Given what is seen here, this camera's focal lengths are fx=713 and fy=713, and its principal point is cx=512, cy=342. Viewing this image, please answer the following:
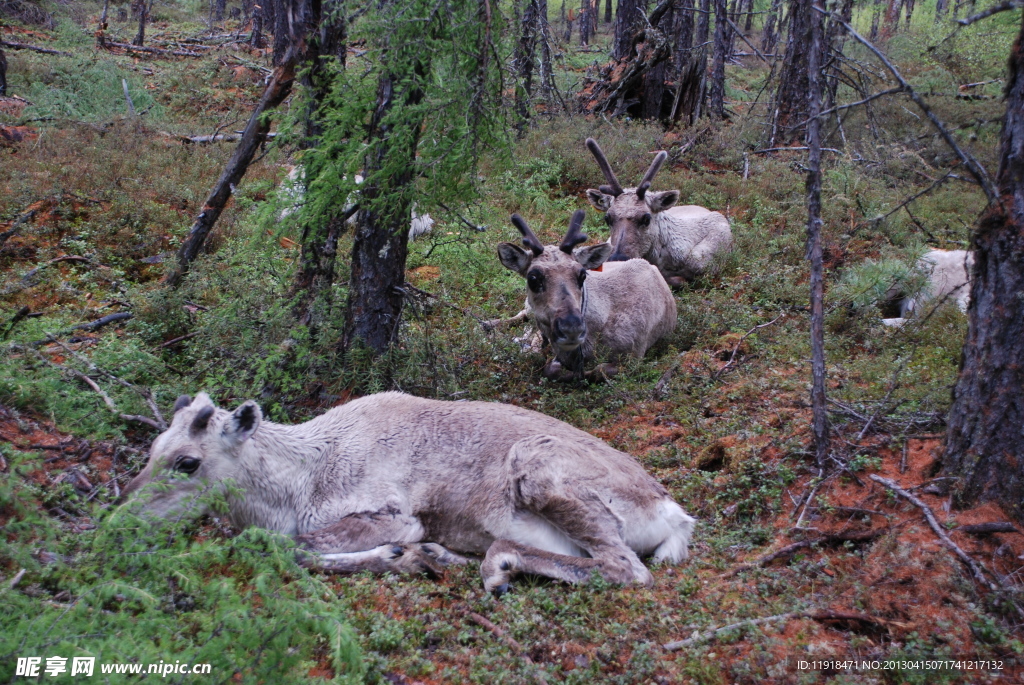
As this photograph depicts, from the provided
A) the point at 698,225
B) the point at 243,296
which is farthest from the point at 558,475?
the point at 698,225

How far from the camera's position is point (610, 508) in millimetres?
6035

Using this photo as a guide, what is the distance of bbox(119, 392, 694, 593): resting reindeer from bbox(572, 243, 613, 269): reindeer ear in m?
4.27

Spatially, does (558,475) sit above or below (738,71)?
below

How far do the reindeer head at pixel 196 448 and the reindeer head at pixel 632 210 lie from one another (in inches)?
361

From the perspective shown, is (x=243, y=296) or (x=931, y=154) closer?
(x=243, y=296)

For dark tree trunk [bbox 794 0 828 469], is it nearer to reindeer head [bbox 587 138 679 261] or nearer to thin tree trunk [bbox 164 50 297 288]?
thin tree trunk [bbox 164 50 297 288]

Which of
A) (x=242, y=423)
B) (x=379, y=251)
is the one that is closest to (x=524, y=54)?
(x=379, y=251)

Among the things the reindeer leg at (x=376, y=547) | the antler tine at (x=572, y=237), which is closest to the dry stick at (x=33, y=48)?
the antler tine at (x=572, y=237)

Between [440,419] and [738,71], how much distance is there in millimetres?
44833

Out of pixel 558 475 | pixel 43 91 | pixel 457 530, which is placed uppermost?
pixel 43 91

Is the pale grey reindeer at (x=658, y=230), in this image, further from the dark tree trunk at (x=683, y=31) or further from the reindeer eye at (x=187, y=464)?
the dark tree trunk at (x=683, y=31)

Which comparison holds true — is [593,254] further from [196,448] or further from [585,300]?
[196,448]

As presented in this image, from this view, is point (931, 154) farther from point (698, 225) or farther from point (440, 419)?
point (440, 419)

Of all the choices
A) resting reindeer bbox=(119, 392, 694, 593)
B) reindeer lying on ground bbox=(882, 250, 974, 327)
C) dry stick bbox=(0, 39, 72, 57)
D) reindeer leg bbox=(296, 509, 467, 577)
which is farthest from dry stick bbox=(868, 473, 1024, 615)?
dry stick bbox=(0, 39, 72, 57)
